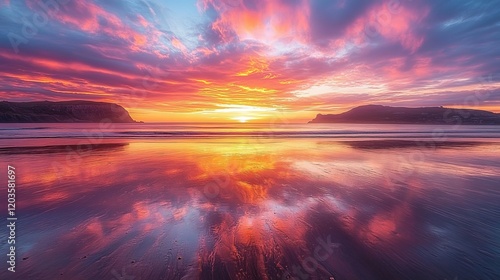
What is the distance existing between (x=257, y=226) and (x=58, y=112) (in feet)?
717

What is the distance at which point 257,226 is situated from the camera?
5023 mm

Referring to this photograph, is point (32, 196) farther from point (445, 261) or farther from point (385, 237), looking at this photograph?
point (445, 261)

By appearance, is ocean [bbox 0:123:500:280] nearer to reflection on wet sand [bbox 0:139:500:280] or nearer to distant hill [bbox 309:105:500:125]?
reflection on wet sand [bbox 0:139:500:280]

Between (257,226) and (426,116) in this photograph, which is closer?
(257,226)

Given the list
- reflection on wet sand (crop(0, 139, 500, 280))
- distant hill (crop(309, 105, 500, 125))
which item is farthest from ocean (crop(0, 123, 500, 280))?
distant hill (crop(309, 105, 500, 125))

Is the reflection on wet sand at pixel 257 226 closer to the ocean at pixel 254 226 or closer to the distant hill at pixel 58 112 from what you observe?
the ocean at pixel 254 226

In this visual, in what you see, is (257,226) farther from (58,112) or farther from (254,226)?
(58,112)

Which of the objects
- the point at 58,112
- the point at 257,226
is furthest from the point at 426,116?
the point at 58,112

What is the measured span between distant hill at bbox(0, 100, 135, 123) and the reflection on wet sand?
195279 mm

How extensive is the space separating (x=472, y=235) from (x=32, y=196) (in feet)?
38.4

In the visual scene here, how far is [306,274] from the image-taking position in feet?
11.3

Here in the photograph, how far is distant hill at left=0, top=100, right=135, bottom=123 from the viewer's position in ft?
485

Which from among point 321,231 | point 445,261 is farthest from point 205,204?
point 445,261

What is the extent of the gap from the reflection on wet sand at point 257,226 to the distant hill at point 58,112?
195 meters
